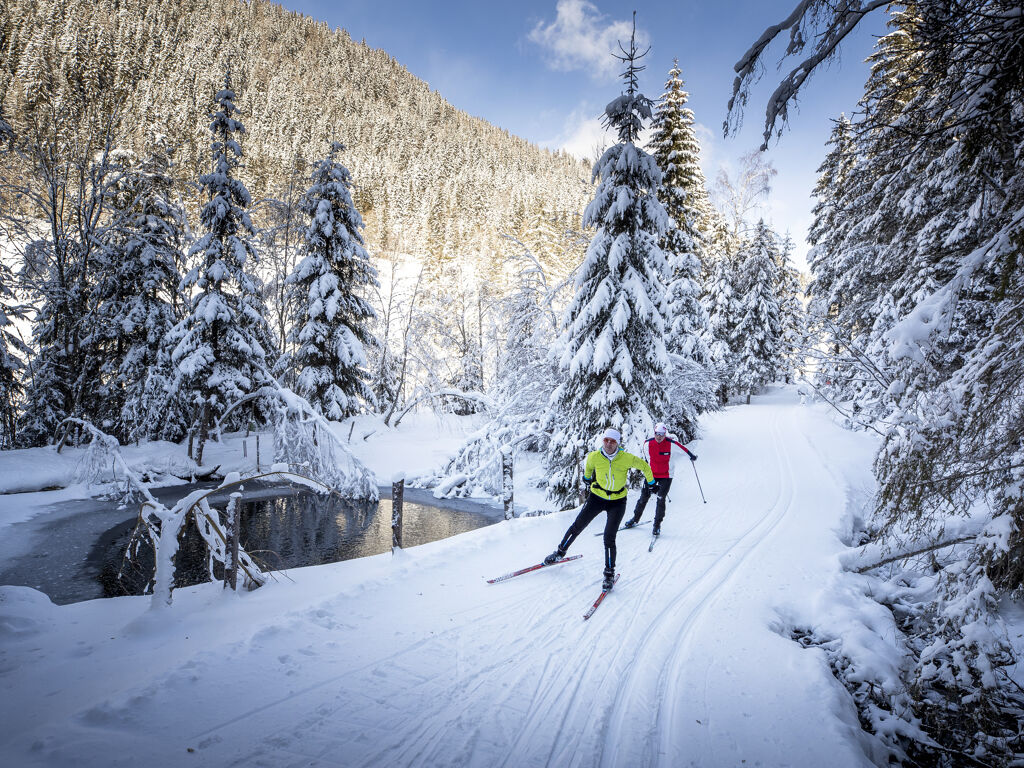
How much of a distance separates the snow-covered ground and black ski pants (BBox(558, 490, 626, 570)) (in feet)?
1.47

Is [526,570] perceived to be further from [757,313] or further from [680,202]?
[757,313]

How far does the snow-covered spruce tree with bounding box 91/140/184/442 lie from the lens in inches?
680

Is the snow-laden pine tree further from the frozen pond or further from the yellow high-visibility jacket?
the yellow high-visibility jacket

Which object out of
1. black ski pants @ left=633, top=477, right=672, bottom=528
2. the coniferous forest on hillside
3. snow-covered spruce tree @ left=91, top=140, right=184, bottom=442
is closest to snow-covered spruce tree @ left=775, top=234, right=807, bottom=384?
the coniferous forest on hillside

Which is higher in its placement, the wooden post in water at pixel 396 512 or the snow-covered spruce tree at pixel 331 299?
the snow-covered spruce tree at pixel 331 299

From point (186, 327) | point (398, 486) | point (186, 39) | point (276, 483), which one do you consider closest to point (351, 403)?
point (276, 483)

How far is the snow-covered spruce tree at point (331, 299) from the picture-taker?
18.4 m

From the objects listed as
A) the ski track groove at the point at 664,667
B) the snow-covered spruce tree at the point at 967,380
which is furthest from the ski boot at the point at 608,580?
the snow-covered spruce tree at the point at 967,380

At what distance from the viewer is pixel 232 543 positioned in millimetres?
5547

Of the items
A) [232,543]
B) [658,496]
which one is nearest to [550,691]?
Result: [232,543]

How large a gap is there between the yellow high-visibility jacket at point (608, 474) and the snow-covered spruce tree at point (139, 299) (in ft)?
59.6

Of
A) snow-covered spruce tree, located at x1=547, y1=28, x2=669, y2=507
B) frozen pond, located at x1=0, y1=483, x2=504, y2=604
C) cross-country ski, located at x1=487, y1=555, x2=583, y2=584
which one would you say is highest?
snow-covered spruce tree, located at x1=547, y1=28, x2=669, y2=507

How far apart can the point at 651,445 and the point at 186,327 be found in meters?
17.4

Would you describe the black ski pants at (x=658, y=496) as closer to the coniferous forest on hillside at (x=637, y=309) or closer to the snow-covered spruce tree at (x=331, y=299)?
the coniferous forest on hillside at (x=637, y=309)
